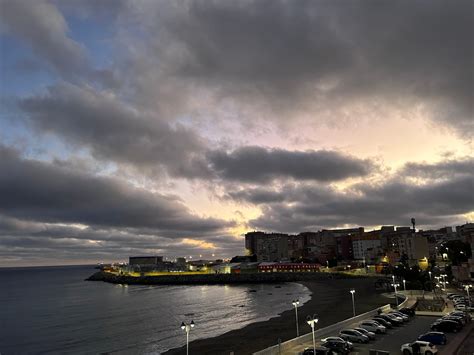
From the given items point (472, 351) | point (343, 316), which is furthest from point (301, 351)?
→ point (343, 316)

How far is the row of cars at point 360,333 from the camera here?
2869 centimetres

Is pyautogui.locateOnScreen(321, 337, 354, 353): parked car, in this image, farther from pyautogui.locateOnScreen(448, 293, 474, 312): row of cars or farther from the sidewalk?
pyautogui.locateOnScreen(448, 293, 474, 312): row of cars

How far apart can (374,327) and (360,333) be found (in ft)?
12.3

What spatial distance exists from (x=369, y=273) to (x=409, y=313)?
122 meters

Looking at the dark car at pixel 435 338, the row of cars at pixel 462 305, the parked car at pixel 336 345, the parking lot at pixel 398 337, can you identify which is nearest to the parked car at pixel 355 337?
the parking lot at pixel 398 337

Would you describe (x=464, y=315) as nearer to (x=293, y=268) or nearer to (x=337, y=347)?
(x=337, y=347)

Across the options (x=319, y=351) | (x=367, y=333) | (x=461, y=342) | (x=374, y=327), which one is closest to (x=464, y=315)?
(x=461, y=342)

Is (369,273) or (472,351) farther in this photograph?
(369,273)

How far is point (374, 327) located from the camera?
36.9m

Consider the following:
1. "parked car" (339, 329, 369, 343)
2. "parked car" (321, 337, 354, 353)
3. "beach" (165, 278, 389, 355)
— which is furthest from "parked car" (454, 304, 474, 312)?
"parked car" (321, 337, 354, 353)

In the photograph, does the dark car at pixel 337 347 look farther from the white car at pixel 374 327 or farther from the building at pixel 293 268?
the building at pixel 293 268

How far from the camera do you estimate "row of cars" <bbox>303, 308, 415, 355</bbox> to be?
2869 centimetres

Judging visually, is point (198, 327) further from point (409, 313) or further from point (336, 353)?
point (336, 353)

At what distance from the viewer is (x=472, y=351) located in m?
27.7
